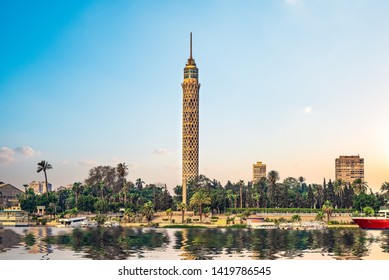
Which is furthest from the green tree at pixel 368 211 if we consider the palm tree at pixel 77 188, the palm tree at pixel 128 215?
the palm tree at pixel 77 188

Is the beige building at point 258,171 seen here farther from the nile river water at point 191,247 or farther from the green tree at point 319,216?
the nile river water at point 191,247

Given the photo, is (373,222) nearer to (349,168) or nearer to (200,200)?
(200,200)

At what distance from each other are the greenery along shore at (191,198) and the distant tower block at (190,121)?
38.9 feet

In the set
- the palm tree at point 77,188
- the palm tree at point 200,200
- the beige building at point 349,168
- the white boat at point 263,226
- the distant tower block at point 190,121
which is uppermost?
the distant tower block at point 190,121

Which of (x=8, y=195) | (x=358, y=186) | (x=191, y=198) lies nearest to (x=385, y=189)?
(x=358, y=186)

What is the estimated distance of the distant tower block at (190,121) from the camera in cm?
14000

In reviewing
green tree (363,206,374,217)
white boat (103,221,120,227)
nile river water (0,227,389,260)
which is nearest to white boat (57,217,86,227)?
white boat (103,221,120,227)

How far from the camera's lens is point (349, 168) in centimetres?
12769

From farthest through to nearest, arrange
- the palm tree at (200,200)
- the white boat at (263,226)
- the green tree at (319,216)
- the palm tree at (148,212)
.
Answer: the palm tree at (148,212)
the palm tree at (200,200)
the green tree at (319,216)
the white boat at (263,226)

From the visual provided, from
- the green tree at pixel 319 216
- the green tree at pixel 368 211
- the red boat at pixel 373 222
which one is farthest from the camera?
the green tree at pixel 319 216

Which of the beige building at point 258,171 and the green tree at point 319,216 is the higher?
the beige building at point 258,171

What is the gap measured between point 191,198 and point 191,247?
145 feet

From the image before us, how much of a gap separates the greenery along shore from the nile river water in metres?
30.3
